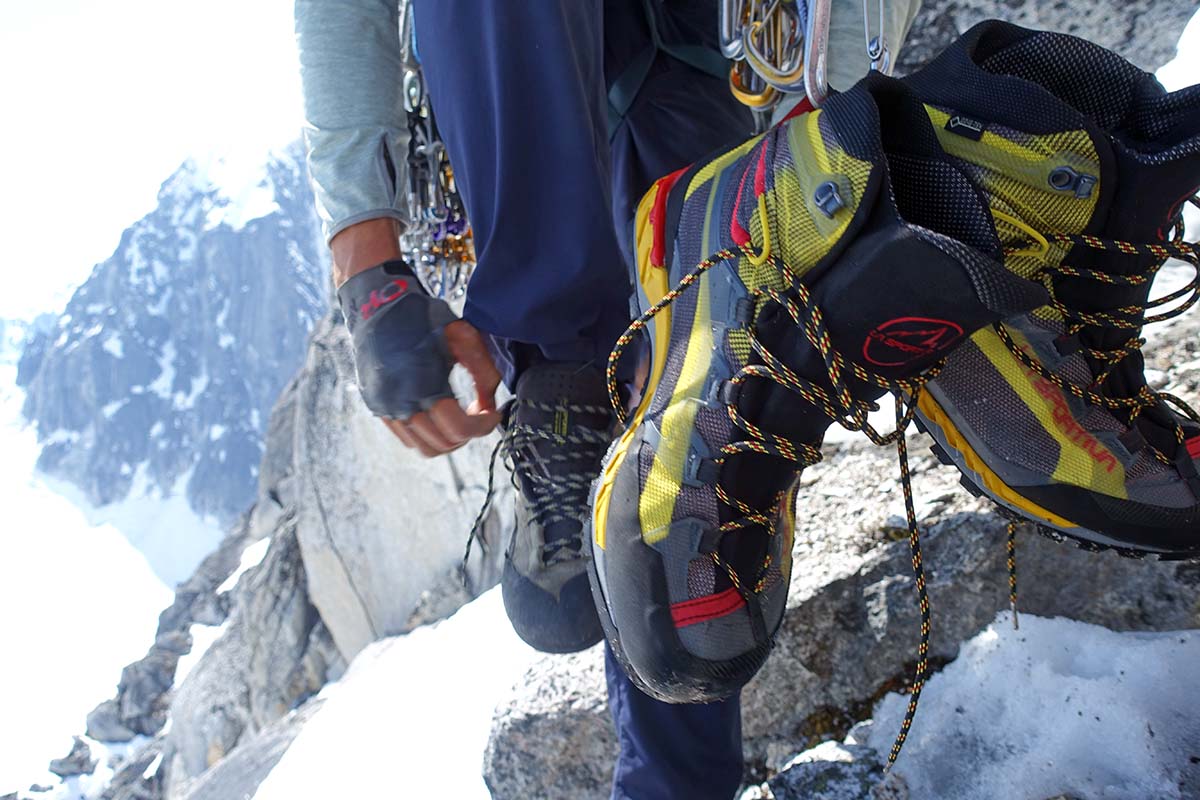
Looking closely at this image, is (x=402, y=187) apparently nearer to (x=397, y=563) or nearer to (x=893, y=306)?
(x=893, y=306)

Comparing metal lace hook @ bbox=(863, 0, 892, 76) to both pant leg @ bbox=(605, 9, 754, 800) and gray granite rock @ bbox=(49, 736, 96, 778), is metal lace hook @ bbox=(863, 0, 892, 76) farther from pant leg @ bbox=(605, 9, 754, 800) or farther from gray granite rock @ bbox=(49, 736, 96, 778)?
gray granite rock @ bbox=(49, 736, 96, 778)

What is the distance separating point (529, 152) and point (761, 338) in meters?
0.49

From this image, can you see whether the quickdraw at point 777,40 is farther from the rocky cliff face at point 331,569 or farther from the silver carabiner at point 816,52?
the rocky cliff face at point 331,569

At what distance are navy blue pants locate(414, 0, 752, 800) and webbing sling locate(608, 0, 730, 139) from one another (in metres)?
0.33

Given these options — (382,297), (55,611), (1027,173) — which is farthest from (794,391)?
(55,611)

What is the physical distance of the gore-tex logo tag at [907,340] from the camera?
0.82 m

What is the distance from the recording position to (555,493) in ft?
4.08

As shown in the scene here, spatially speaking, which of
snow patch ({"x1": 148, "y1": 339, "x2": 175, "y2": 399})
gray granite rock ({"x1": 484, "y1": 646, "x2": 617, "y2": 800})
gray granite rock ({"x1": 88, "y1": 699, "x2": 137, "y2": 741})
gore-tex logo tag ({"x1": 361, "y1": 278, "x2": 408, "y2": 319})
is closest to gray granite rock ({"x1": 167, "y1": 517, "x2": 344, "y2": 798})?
gray granite rock ({"x1": 484, "y1": 646, "x2": 617, "y2": 800})

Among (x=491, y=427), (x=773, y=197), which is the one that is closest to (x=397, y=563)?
(x=491, y=427)

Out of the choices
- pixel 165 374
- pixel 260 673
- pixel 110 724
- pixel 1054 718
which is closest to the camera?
pixel 1054 718

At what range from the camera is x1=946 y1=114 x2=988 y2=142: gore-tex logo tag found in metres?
0.81

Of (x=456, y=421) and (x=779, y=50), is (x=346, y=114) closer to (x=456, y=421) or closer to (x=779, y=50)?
(x=456, y=421)

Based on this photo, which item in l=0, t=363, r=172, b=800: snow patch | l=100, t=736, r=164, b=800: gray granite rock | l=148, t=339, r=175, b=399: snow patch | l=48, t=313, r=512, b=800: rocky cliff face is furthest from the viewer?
l=148, t=339, r=175, b=399: snow patch

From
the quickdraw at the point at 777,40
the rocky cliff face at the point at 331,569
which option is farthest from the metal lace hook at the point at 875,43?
the rocky cliff face at the point at 331,569
